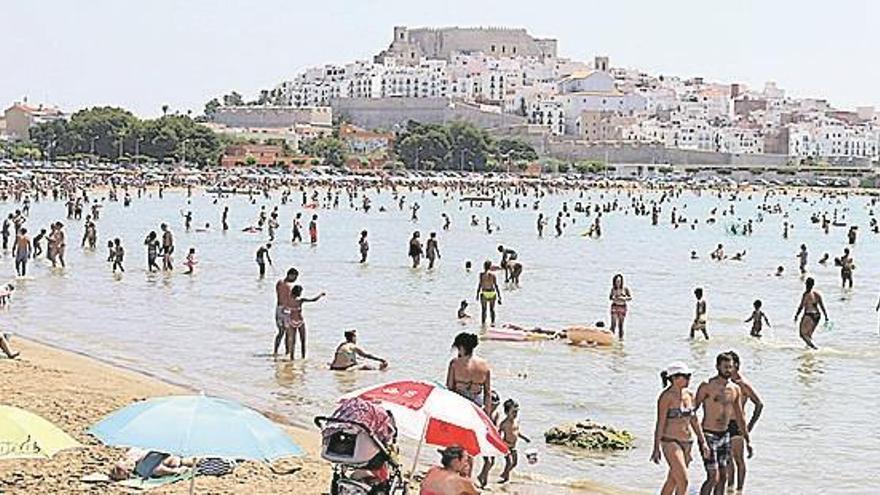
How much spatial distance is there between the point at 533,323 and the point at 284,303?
22.1 ft

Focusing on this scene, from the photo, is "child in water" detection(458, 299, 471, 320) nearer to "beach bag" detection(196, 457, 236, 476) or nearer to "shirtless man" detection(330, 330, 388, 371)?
"shirtless man" detection(330, 330, 388, 371)

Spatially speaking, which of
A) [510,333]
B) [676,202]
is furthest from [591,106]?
[510,333]

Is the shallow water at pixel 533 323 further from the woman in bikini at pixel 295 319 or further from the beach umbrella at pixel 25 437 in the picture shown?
the beach umbrella at pixel 25 437

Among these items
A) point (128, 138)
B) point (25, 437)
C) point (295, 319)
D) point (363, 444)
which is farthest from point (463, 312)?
point (128, 138)

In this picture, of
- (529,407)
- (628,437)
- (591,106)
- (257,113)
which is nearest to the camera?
(628,437)

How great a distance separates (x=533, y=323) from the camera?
20891 mm

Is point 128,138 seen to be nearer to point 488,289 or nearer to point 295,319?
point 488,289

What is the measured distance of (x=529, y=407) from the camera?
522 inches

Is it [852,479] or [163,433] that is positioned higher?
[163,433]

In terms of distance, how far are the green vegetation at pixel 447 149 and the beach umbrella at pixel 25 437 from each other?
10885 centimetres

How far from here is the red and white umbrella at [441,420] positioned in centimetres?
660

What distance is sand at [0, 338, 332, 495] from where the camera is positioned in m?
8.84

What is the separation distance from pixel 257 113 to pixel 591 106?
40.1 metres

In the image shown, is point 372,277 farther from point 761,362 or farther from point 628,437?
point 628,437
